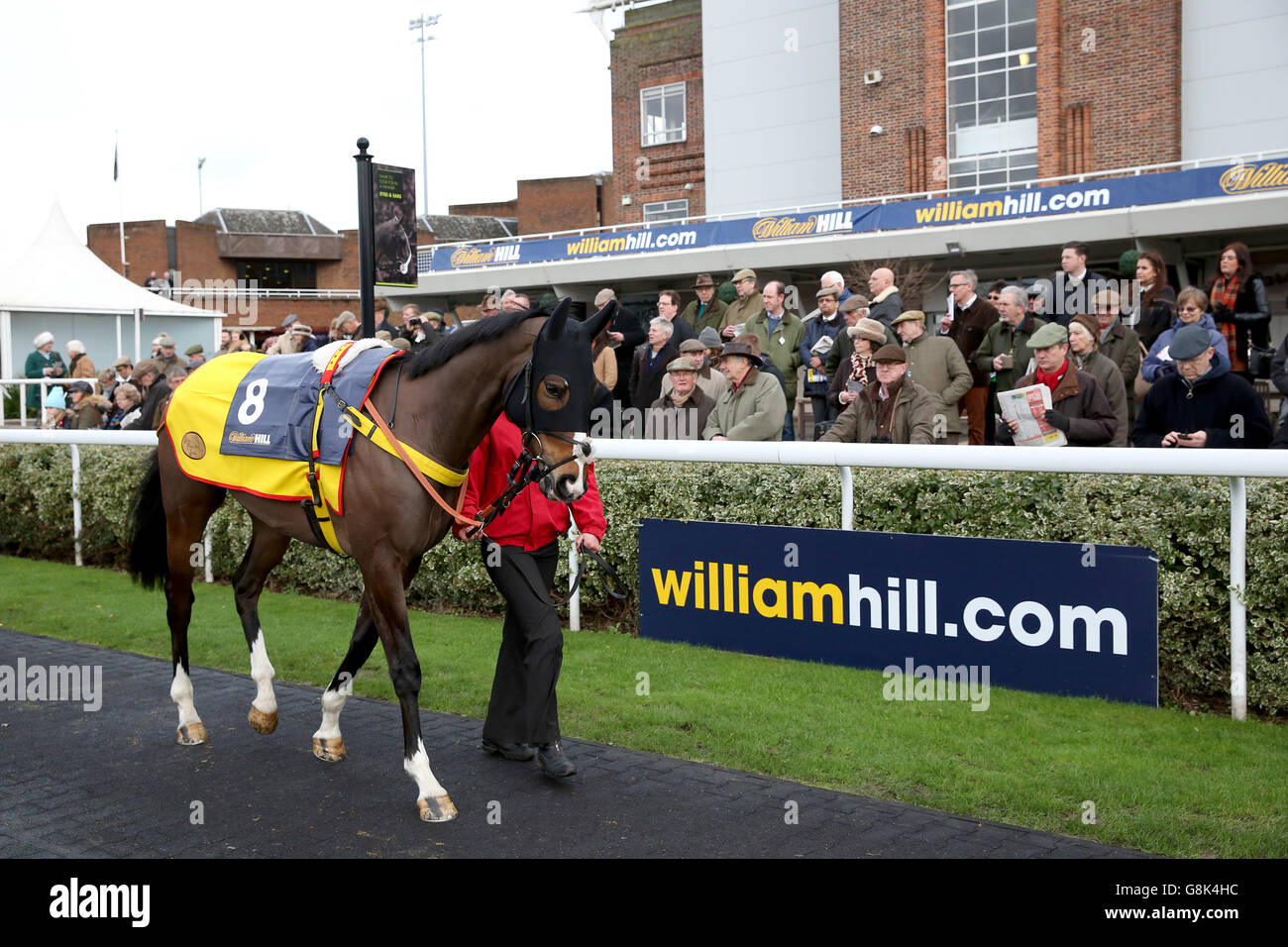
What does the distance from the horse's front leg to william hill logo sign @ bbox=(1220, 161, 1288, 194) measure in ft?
58.0

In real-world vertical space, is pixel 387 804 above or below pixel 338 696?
below

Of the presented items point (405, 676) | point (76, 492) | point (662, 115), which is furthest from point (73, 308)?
point (662, 115)

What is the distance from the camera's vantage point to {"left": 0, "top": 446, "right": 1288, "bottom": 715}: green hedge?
5.06 metres

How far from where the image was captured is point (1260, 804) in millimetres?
4074

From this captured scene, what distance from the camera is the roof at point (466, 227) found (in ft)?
180

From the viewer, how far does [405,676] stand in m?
4.50

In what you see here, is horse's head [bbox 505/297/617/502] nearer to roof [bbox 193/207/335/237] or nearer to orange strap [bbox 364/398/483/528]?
orange strap [bbox 364/398/483/528]

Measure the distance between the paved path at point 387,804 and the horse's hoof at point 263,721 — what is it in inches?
2.9

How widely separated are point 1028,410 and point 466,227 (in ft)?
171

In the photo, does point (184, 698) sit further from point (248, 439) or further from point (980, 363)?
point (980, 363)

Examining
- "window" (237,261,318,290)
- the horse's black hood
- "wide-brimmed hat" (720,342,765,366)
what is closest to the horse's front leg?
the horse's black hood

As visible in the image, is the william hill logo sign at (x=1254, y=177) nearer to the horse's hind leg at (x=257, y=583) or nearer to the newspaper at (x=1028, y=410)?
the newspaper at (x=1028, y=410)

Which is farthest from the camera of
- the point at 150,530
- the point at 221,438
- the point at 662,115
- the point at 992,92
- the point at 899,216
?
the point at 662,115
